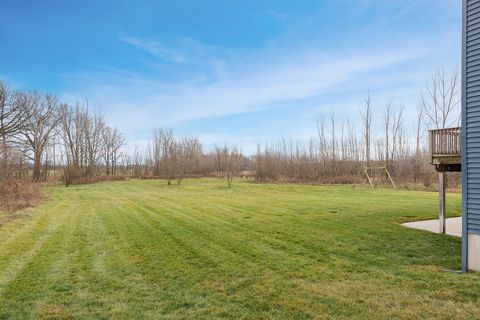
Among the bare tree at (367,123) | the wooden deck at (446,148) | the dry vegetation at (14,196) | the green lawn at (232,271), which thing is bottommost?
the green lawn at (232,271)

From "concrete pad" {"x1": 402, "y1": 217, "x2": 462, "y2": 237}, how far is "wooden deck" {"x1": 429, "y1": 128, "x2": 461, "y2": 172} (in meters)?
1.44

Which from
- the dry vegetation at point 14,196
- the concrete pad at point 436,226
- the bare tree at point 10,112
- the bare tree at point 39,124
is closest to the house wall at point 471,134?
the concrete pad at point 436,226

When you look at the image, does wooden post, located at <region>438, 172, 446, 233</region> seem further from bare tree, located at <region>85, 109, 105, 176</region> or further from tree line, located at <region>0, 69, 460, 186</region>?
bare tree, located at <region>85, 109, 105, 176</region>

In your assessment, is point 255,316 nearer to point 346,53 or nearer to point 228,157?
point 346,53

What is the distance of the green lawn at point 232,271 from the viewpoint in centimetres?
375

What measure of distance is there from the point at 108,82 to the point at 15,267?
60.7 ft

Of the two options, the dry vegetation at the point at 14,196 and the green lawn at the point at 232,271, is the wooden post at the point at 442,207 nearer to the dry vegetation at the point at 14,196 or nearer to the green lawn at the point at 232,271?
the green lawn at the point at 232,271

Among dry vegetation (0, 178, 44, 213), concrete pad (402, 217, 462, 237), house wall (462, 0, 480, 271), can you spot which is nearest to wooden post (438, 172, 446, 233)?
concrete pad (402, 217, 462, 237)

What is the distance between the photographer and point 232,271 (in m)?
5.09

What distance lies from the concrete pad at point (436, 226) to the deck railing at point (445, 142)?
5.84ft

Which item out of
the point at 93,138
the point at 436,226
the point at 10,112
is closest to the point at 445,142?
the point at 436,226

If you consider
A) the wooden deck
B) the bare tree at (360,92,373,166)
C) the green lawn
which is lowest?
the green lawn

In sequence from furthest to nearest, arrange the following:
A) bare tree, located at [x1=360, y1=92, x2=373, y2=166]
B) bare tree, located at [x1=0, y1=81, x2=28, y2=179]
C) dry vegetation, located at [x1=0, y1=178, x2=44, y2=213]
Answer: bare tree, located at [x1=360, y1=92, x2=373, y2=166] → bare tree, located at [x1=0, y1=81, x2=28, y2=179] → dry vegetation, located at [x1=0, y1=178, x2=44, y2=213]

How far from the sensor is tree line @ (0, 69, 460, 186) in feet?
87.6
